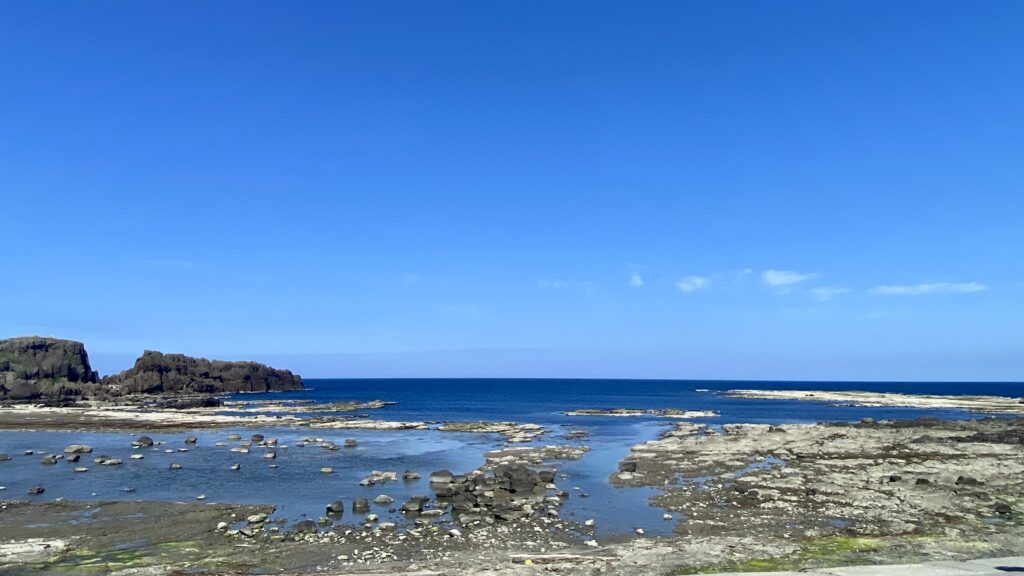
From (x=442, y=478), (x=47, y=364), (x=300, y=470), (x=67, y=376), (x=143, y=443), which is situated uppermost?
(x=47, y=364)

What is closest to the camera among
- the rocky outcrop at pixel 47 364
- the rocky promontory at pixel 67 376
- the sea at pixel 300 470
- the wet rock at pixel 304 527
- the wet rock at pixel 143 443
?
the wet rock at pixel 304 527

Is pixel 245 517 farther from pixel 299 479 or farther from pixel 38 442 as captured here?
pixel 38 442

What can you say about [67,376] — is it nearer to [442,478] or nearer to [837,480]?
[442,478]

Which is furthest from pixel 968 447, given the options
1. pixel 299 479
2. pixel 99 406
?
pixel 99 406

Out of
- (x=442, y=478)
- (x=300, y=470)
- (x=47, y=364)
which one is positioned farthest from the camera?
(x=47, y=364)

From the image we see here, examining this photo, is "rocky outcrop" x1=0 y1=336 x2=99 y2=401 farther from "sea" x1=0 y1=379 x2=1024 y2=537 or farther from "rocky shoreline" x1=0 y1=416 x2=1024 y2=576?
"rocky shoreline" x1=0 y1=416 x2=1024 y2=576

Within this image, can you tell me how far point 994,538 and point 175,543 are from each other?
106 feet

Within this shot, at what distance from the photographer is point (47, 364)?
554ft

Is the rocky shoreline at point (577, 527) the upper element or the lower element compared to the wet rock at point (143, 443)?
upper

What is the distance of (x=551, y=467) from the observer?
47.8 metres

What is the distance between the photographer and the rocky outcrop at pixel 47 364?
15211cm

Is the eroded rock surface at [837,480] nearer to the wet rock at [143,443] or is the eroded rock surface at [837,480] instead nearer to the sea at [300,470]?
the sea at [300,470]

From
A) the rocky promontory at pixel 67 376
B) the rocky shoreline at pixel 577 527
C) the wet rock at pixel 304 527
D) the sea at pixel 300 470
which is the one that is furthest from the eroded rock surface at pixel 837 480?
the rocky promontory at pixel 67 376

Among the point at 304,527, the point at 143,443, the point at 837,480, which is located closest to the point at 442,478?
the point at 304,527
